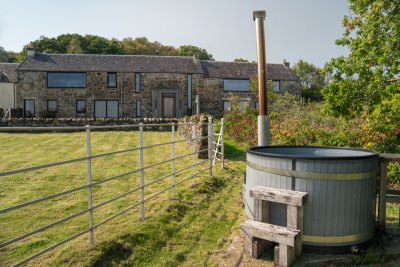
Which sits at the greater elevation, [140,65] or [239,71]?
[140,65]

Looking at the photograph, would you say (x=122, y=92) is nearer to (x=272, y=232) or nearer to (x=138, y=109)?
(x=138, y=109)

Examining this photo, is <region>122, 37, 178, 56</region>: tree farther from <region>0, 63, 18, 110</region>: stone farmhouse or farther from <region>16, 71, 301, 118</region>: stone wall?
<region>16, 71, 301, 118</region>: stone wall

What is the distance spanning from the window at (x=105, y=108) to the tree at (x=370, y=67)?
87.9ft

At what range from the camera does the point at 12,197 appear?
747cm

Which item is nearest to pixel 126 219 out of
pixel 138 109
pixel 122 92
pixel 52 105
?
pixel 138 109

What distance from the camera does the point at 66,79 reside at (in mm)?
33500

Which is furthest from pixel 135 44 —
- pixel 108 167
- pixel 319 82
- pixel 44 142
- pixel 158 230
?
pixel 158 230

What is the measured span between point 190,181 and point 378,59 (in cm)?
627

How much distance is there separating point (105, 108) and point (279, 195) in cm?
3148

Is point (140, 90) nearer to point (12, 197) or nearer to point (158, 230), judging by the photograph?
point (12, 197)

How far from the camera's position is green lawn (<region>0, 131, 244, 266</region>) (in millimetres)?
4840

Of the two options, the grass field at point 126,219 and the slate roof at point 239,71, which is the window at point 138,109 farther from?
the grass field at point 126,219

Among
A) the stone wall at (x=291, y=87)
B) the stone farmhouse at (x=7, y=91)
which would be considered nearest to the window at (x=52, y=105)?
the stone farmhouse at (x=7, y=91)

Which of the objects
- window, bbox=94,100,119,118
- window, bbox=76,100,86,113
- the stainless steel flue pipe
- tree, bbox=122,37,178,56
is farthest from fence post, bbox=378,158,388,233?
tree, bbox=122,37,178,56
